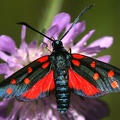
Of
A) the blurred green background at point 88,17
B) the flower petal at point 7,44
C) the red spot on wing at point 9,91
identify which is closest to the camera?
the red spot on wing at point 9,91

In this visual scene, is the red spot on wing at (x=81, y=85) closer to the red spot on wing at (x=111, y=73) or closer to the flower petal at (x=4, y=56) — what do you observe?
the red spot on wing at (x=111, y=73)

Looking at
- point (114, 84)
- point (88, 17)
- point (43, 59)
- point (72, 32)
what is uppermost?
point (88, 17)

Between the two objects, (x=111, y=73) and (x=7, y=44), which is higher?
(x=7, y=44)

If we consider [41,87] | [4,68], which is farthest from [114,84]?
[4,68]

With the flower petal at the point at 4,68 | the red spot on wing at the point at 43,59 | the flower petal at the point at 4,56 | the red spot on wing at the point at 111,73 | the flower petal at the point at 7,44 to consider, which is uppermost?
the flower petal at the point at 7,44

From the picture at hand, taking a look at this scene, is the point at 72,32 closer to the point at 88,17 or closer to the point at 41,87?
the point at 41,87

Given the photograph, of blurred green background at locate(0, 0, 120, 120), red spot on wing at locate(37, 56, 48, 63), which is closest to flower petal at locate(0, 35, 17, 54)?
red spot on wing at locate(37, 56, 48, 63)

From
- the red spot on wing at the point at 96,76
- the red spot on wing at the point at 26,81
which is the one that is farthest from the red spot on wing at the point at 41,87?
the red spot on wing at the point at 96,76
